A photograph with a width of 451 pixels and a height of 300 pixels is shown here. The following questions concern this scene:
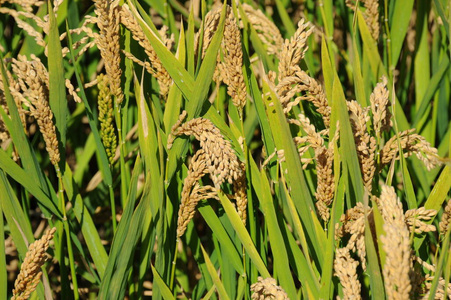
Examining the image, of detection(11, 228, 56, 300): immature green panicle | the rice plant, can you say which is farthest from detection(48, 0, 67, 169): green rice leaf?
detection(11, 228, 56, 300): immature green panicle

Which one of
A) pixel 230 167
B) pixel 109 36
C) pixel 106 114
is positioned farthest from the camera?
pixel 106 114

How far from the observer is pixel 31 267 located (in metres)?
1.00

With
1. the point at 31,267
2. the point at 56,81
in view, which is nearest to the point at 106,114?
the point at 56,81

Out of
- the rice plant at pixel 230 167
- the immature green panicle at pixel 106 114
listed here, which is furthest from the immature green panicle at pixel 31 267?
the immature green panicle at pixel 106 114

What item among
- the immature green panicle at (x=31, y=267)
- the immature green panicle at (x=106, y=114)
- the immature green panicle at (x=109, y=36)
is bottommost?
the immature green panicle at (x=31, y=267)

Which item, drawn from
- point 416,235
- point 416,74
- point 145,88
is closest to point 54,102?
point 145,88

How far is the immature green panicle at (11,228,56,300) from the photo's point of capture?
988 millimetres

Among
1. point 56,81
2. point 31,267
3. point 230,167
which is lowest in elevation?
point 31,267

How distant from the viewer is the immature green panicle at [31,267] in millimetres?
988

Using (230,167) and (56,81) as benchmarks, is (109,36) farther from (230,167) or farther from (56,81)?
(230,167)

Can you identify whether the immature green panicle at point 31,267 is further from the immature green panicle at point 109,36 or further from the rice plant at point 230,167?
the immature green panicle at point 109,36

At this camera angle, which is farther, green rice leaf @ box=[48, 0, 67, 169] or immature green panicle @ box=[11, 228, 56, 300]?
green rice leaf @ box=[48, 0, 67, 169]

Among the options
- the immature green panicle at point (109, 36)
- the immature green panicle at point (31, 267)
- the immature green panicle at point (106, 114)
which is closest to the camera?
the immature green panicle at point (31, 267)

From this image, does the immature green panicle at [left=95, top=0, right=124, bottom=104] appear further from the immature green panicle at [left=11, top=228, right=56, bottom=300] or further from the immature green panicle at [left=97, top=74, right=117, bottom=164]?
the immature green panicle at [left=11, top=228, right=56, bottom=300]
